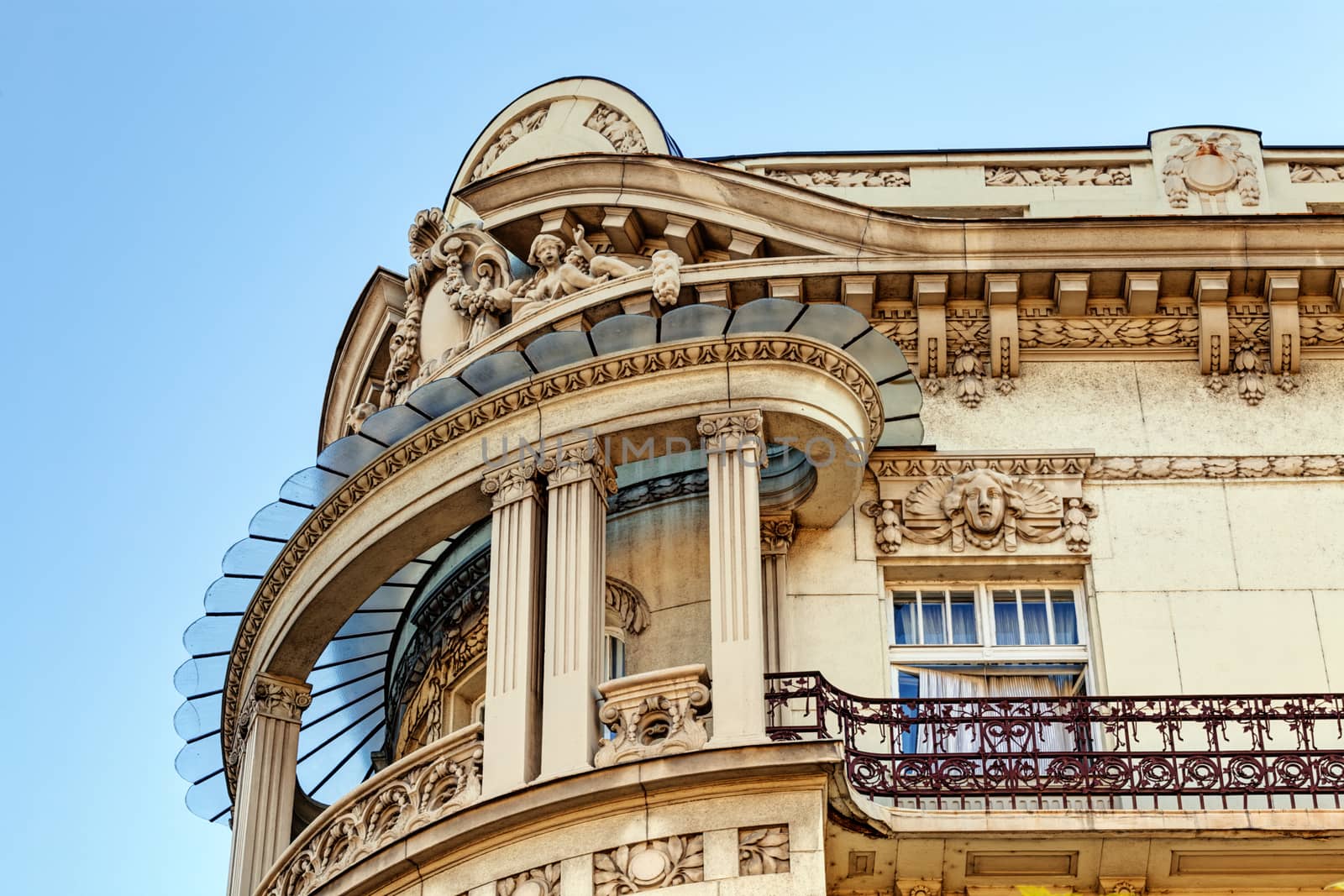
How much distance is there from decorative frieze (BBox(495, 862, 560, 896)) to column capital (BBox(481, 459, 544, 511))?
3.03 m

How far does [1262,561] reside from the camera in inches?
675

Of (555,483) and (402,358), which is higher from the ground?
(402,358)

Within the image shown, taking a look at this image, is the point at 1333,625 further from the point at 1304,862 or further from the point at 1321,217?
the point at 1321,217

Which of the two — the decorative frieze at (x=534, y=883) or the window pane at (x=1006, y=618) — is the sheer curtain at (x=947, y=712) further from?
the decorative frieze at (x=534, y=883)

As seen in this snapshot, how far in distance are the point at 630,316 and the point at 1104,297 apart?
406 centimetres

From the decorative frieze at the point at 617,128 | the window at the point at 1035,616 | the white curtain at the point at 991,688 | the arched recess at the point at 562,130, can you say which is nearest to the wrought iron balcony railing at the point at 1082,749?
the white curtain at the point at 991,688

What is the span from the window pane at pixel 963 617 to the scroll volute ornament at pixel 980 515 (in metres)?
0.37

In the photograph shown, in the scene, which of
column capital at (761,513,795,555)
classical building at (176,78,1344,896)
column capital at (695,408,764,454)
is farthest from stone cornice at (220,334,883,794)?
column capital at (761,513,795,555)

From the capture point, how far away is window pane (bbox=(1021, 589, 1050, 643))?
17.2 m

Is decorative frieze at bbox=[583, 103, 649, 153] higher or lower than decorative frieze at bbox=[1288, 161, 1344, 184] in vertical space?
higher

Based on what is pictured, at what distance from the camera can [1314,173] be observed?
19.6 meters

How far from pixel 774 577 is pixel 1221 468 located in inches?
143

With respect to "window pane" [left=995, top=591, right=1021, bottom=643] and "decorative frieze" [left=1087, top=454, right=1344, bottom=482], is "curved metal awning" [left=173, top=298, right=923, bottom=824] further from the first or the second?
"decorative frieze" [left=1087, top=454, right=1344, bottom=482]

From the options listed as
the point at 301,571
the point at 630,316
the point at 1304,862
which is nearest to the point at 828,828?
the point at 1304,862
